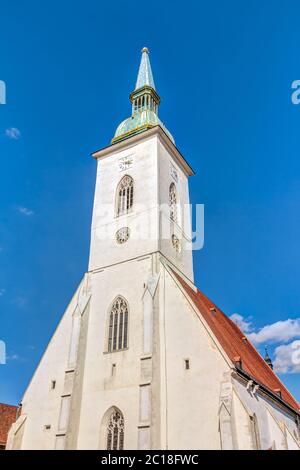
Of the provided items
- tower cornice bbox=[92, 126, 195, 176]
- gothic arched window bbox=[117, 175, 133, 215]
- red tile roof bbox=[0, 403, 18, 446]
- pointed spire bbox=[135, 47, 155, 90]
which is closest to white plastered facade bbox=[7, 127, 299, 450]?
gothic arched window bbox=[117, 175, 133, 215]

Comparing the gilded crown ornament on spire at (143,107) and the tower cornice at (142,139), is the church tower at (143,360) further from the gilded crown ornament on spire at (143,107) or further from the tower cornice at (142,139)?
the gilded crown ornament on spire at (143,107)

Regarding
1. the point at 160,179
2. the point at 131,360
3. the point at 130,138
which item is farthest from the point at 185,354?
the point at 130,138

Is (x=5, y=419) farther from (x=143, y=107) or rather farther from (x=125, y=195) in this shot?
(x=143, y=107)

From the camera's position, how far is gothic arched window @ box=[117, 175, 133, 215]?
26875mm

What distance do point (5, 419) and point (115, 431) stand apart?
17.0 metres

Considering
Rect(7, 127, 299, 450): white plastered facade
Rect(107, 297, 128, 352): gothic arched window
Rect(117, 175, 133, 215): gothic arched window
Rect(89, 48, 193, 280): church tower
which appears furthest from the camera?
Rect(117, 175, 133, 215): gothic arched window

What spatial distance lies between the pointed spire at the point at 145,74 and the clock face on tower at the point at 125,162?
30.7 ft

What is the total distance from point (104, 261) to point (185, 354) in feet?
27.5

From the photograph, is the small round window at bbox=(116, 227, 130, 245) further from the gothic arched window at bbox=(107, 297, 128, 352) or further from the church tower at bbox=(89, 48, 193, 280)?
the gothic arched window at bbox=(107, 297, 128, 352)

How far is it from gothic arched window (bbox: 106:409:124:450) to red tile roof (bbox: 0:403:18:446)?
46.1 ft

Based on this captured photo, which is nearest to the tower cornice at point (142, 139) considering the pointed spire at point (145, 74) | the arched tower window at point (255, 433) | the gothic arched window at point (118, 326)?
the pointed spire at point (145, 74)

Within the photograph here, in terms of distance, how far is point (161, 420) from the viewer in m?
18.0

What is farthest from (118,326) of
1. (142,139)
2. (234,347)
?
(142,139)

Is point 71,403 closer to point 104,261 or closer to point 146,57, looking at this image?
point 104,261
